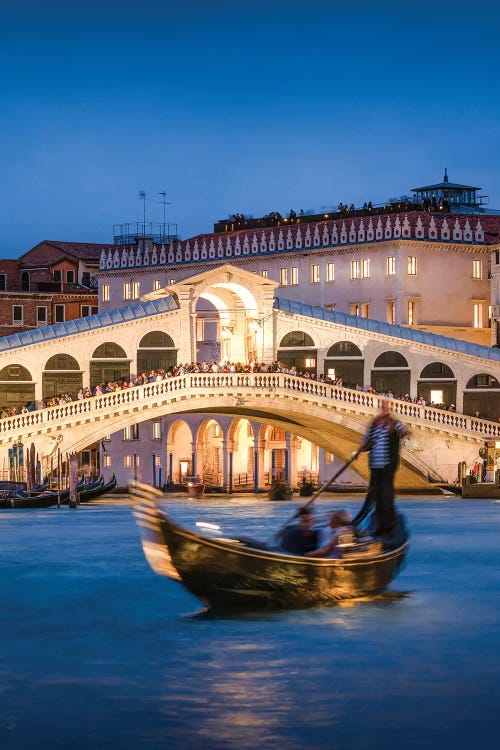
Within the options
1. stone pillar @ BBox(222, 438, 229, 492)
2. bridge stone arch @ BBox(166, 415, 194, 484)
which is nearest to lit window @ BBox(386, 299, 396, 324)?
stone pillar @ BBox(222, 438, 229, 492)

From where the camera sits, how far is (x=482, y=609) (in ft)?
63.2

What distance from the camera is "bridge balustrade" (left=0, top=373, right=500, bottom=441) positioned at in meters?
36.2

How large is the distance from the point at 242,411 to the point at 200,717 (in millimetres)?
26125

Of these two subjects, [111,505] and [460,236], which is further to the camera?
[460,236]

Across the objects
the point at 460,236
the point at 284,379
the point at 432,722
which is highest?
the point at 460,236

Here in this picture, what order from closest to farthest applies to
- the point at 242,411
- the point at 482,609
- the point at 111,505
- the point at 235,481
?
the point at 482,609, the point at 111,505, the point at 242,411, the point at 235,481

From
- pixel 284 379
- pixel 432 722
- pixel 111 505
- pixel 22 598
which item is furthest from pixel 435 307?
pixel 432 722

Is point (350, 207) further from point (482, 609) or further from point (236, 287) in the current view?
point (482, 609)

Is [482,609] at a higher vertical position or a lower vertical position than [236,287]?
lower

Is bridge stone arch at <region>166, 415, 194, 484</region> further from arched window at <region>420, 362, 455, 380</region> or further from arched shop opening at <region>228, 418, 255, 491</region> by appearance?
arched window at <region>420, 362, 455, 380</region>

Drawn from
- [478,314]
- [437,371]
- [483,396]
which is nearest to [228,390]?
[437,371]

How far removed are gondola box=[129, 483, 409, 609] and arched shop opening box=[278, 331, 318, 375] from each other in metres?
22.6

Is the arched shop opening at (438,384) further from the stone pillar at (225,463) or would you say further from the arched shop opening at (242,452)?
the stone pillar at (225,463)

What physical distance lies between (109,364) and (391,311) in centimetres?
819
